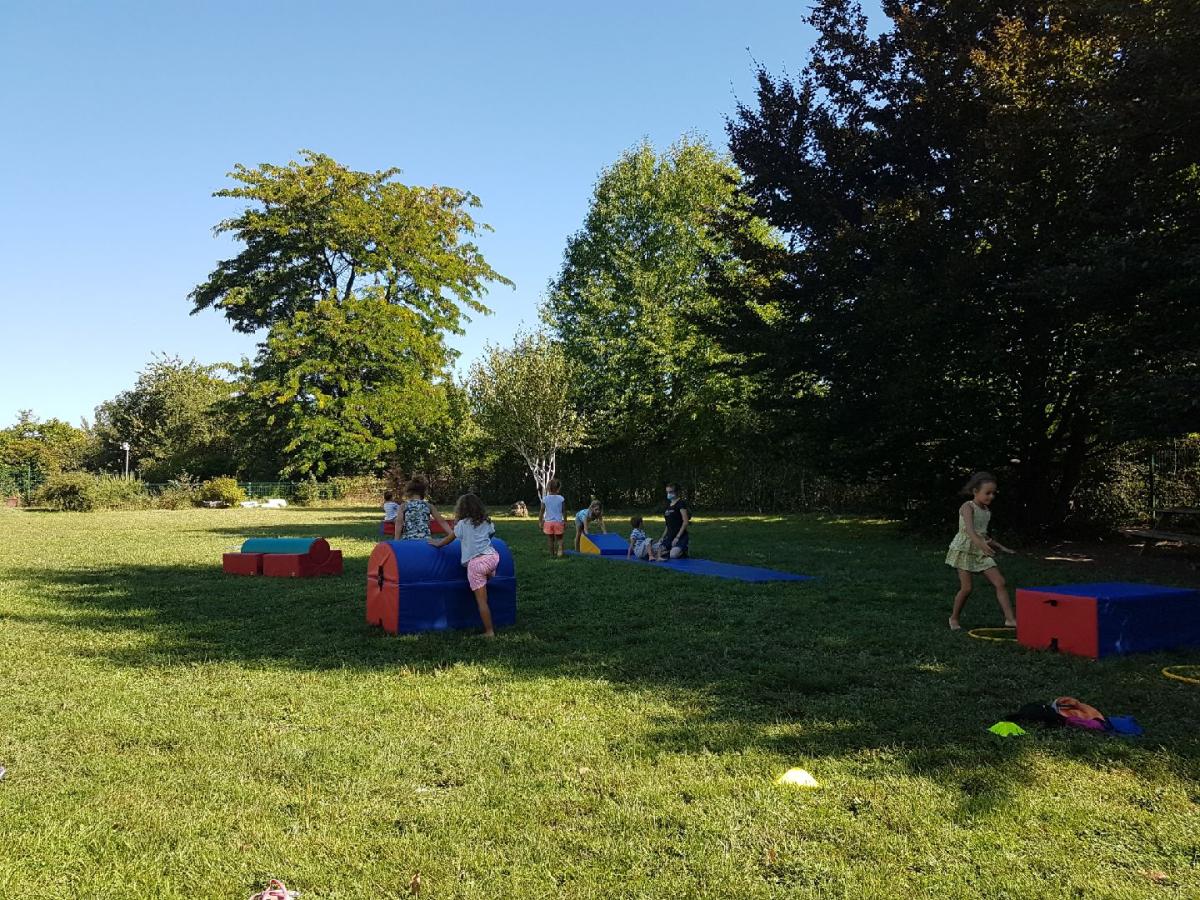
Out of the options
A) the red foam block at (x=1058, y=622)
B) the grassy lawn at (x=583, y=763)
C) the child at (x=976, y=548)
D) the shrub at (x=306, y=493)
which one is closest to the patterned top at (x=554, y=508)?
the grassy lawn at (x=583, y=763)

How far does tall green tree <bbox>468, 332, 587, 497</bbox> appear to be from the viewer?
1371 inches

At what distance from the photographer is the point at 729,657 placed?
22.6 feet

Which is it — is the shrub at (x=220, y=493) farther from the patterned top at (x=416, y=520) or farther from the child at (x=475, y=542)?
the child at (x=475, y=542)

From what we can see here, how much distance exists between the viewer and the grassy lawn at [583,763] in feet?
10.7

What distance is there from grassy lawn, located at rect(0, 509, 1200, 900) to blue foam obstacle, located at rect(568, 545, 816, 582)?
3.09 m

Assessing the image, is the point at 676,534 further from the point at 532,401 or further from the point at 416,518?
the point at 532,401

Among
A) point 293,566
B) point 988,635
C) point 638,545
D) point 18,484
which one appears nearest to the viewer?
point 988,635

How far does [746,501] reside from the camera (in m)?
31.7

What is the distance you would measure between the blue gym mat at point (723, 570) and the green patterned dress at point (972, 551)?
353 cm

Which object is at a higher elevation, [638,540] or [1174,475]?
[1174,475]

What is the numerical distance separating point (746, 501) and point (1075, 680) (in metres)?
25.6

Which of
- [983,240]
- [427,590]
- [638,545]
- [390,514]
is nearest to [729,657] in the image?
[427,590]

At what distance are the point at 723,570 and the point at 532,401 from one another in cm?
2258

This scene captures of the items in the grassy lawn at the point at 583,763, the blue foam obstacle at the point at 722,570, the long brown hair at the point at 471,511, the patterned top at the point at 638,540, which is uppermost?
the long brown hair at the point at 471,511
